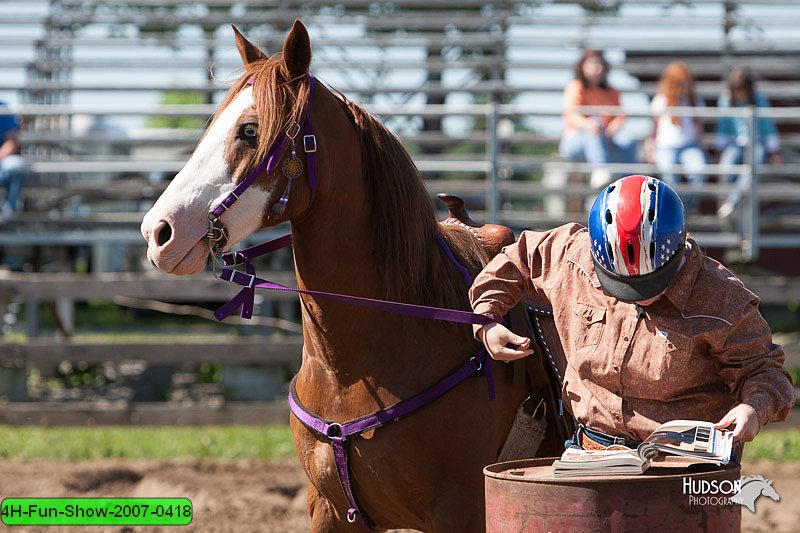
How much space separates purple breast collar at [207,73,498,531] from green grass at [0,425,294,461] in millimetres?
4086

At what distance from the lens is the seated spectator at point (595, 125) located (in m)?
9.23

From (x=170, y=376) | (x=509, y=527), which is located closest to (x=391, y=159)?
(x=509, y=527)

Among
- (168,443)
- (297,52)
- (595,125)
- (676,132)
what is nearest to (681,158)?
(676,132)

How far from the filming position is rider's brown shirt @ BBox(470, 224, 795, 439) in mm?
2713

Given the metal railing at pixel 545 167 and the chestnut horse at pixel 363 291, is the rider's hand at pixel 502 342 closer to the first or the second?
the chestnut horse at pixel 363 291

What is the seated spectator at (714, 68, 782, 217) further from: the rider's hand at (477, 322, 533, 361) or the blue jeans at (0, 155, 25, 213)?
the rider's hand at (477, 322, 533, 361)

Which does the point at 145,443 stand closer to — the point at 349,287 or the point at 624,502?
the point at 349,287

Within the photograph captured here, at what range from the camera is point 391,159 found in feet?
11.2

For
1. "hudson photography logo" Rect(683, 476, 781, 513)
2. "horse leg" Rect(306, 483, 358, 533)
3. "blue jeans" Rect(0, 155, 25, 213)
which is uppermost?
"hudson photography logo" Rect(683, 476, 781, 513)

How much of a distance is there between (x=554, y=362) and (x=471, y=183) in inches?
279

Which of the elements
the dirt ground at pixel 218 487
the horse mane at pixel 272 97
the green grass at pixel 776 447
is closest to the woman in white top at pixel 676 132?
the green grass at pixel 776 447

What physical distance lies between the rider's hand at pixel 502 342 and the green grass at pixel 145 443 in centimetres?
454

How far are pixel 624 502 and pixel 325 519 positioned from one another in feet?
4.57

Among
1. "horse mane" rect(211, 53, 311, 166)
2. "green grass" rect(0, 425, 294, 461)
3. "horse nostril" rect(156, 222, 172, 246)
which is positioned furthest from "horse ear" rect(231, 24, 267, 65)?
Result: "green grass" rect(0, 425, 294, 461)
